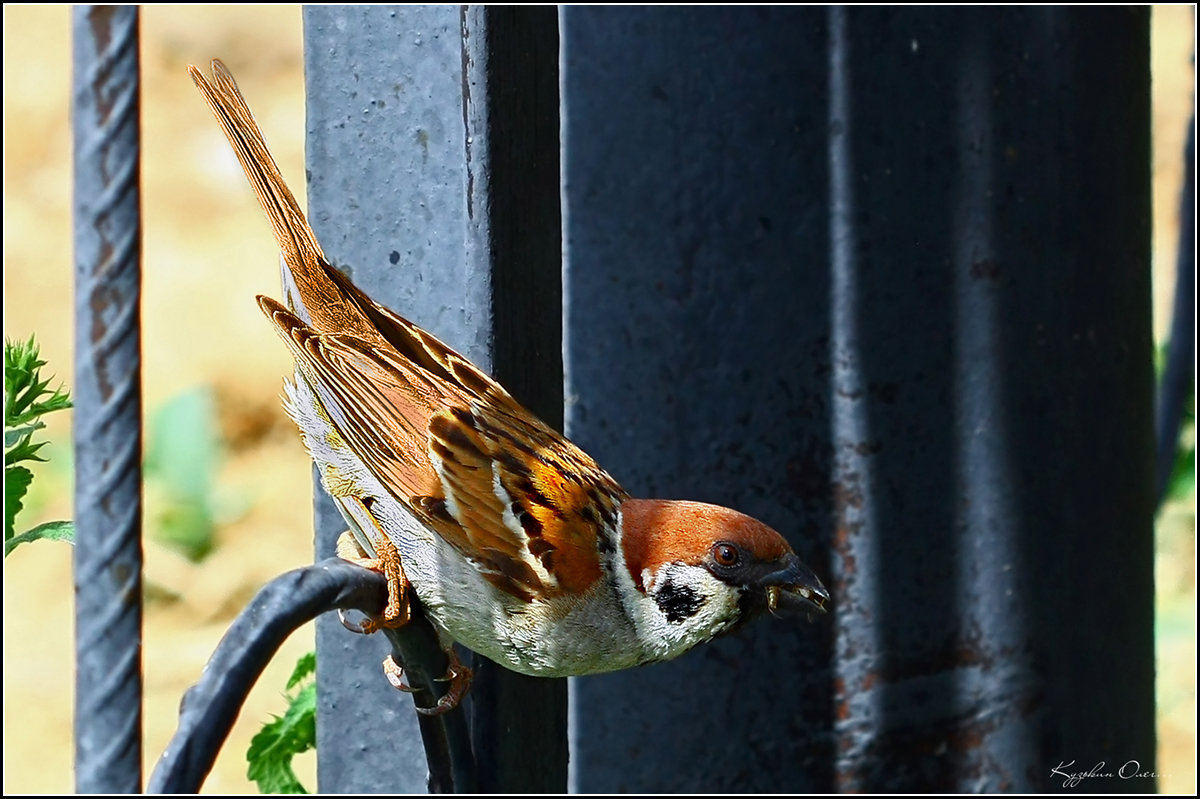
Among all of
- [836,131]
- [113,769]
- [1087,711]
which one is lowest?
[1087,711]

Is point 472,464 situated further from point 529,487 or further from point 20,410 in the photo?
point 20,410

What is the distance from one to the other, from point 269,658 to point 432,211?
663 mm

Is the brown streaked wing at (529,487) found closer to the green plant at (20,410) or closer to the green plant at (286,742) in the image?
the green plant at (286,742)

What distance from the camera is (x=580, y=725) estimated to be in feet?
7.90

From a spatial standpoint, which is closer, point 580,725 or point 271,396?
point 580,725

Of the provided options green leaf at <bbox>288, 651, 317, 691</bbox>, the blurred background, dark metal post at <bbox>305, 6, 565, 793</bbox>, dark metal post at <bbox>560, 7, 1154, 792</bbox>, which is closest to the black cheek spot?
dark metal post at <bbox>305, 6, 565, 793</bbox>

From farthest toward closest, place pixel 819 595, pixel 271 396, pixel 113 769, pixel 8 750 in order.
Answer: pixel 271 396, pixel 8 750, pixel 819 595, pixel 113 769

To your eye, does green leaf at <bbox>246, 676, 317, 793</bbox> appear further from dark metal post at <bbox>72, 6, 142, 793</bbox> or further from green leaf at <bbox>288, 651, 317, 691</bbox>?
dark metal post at <bbox>72, 6, 142, 793</bbox>

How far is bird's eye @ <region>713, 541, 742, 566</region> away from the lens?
5.89 ft

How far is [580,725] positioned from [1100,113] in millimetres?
1491

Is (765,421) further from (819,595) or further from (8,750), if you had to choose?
(8,750)

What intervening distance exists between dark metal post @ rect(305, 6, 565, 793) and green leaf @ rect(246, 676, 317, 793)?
0.63ft

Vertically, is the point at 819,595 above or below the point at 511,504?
below

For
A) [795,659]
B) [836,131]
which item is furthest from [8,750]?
[836,131]
